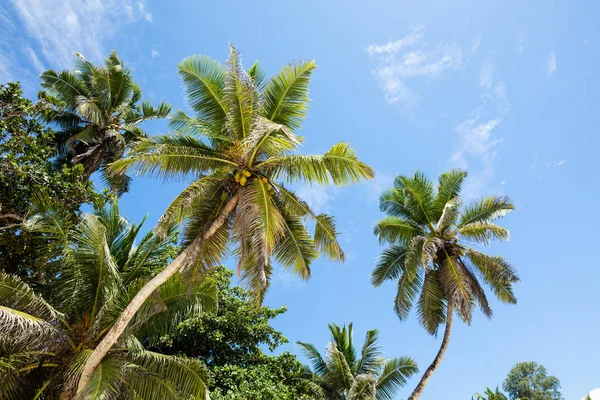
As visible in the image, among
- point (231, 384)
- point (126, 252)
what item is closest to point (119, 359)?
point (126, 252)

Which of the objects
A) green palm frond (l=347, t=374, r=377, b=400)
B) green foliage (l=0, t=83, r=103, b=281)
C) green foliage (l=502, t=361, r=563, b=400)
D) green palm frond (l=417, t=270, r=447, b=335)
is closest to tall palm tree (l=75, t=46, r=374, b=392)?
green foliage (l=0, t=83, r=103, b=281)

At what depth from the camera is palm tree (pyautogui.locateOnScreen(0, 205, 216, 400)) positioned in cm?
873

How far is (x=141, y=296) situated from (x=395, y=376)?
12.2m

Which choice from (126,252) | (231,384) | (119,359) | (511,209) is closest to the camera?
(119,359)

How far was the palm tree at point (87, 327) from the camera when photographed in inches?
344

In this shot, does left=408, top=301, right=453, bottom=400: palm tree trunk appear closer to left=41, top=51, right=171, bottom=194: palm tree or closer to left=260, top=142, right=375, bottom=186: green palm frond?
left=260, top=142, right=375, bottom=186: green palm frond

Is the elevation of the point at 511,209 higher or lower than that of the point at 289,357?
higher

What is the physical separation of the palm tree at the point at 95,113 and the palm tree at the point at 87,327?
6400mm

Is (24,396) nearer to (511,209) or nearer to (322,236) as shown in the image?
(322,236)

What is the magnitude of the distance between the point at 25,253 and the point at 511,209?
16367mm

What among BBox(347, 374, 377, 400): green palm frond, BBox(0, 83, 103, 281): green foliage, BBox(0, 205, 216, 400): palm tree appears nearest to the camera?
BBox(0, 205, 216, 400): palm tree

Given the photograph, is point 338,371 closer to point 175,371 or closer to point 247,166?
point 175,371

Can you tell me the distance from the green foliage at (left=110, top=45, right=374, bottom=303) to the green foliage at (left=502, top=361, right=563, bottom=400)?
38.1 meters

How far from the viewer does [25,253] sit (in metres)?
11.7
